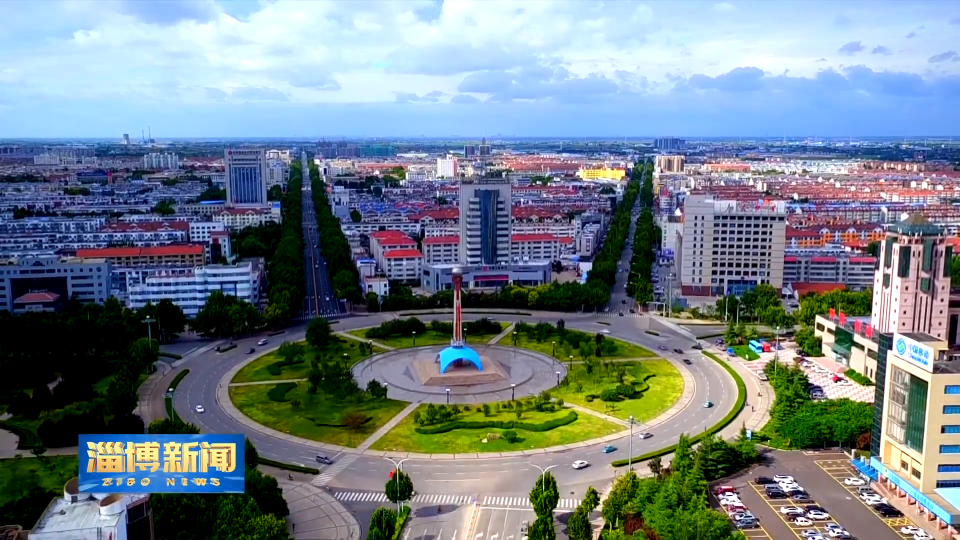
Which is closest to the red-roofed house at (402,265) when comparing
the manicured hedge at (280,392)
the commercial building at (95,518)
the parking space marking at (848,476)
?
the manicured hedge at (280,392)

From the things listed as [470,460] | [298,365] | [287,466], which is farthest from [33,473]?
[470,460]

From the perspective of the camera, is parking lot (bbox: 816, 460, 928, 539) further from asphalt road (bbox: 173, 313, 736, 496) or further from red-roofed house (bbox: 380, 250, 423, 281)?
red-roofed house (bbox: 380, 250, 423, 281)

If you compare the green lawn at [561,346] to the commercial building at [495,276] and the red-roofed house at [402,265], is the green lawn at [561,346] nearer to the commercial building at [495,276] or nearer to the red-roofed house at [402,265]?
the commercial building at [495,276]

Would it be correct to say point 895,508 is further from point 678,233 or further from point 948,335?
point 678,233

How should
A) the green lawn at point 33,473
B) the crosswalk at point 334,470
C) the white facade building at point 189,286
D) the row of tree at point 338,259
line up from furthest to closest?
the row of tree at point 338,259 < the white facade building at point 189,286 < the crosswalk at point 334,470 < the green lawn at point 33,473

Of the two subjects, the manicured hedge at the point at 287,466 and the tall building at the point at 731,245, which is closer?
the manicured hedge at the point at 287,466

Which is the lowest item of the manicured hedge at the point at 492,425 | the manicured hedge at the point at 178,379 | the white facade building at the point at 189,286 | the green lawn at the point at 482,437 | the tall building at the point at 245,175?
the green lawn at the point at 482,437

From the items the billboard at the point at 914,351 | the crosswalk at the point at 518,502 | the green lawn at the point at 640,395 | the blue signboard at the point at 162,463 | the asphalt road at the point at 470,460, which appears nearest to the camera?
the blue signboard at the point at 162,463
